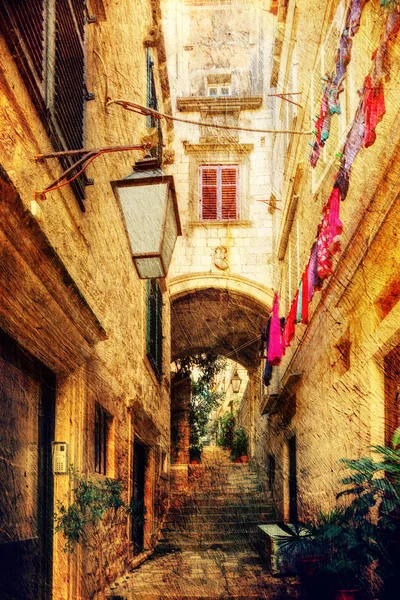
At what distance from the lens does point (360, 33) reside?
5.96 m

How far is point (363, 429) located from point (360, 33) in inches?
143

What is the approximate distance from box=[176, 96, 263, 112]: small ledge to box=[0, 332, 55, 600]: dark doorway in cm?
1260

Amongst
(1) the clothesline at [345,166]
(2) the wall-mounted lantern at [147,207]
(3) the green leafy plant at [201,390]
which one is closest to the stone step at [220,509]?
(1) the clothesline at [345,166]

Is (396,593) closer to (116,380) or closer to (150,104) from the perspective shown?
(116,380)

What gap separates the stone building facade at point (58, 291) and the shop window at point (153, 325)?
2091 mm

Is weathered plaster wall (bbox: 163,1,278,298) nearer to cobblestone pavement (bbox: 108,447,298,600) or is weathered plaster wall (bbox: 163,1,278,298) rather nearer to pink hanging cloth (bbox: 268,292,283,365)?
pink hanging cloth (bbox: 268,292,283,365)

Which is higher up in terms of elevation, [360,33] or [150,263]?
[360,33]

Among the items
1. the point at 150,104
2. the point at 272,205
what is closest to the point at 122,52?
the point at 150,104

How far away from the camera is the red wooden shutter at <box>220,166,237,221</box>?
51.0ft

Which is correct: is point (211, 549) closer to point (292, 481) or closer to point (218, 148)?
point (292, 481)

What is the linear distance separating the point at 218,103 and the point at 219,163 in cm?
155

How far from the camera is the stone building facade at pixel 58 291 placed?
11.3 ft

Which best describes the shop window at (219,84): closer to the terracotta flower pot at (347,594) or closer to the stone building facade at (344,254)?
the stone building facade at (344,254)

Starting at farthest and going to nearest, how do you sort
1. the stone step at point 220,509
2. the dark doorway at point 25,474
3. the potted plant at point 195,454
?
the potted plant at point 195,454
the stone step at point 220,509
the dark doorway at point 25,474
